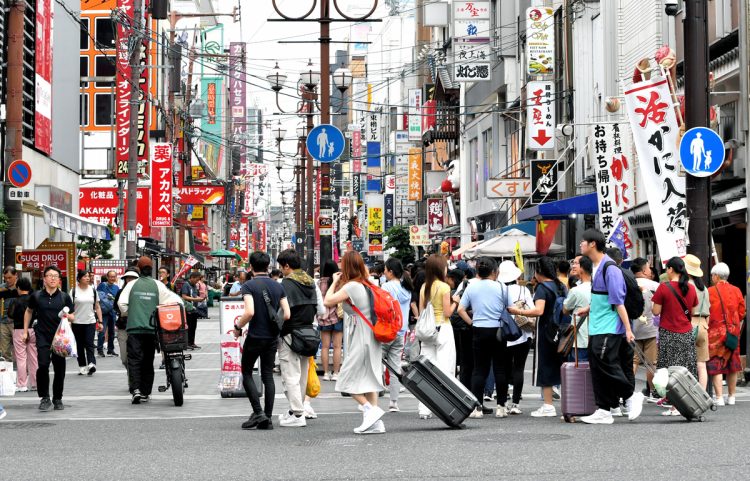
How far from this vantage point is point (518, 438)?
11.6m

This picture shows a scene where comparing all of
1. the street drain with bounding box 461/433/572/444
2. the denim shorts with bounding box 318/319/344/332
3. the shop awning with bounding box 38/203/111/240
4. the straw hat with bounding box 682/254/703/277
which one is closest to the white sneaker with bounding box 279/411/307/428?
the street drain with bounding box 461/433/572/444

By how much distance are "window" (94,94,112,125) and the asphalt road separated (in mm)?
39668

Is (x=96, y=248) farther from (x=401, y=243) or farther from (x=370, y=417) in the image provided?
(x=401, y=243)

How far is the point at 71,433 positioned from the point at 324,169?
14.6 meters

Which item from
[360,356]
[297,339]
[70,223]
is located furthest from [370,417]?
[70,223]

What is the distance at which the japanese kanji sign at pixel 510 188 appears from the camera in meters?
37.1

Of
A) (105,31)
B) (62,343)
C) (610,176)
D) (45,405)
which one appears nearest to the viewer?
(62,343)

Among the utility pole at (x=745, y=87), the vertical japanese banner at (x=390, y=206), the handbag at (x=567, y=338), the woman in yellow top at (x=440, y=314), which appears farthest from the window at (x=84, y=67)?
the handbag at (x=567, y=338)

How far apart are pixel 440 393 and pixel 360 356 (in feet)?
3.13

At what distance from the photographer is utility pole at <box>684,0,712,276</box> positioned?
16047mm

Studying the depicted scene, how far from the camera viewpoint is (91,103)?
54.3 metres

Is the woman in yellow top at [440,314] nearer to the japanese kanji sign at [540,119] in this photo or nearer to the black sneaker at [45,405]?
the black sneaker at [45,405]

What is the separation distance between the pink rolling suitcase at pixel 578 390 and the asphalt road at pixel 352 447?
1.00 ft

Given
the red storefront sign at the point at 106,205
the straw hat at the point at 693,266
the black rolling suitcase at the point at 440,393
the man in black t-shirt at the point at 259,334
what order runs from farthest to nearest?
the red storefront sign at the point at 106,205 < the straw hat at the point at 693,266 < the man in black t-shirt at the point at 259,334 < the black rolling suitcase at the point at 440,393
